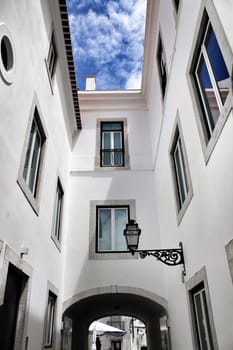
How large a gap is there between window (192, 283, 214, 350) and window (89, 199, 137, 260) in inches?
95.3

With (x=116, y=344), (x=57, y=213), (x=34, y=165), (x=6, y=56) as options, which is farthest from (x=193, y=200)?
(x=116, y=344)

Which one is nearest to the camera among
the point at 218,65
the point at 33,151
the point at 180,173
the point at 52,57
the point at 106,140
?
the point at 218,65

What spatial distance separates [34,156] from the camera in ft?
15.4

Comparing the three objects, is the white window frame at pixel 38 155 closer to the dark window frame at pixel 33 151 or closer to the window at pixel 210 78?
the dark window frame at pixel 33 151

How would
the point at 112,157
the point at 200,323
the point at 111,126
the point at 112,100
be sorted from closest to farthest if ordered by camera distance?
1. the point at 200,323
2. the point at 112,157
3. the point at 111,126
4. the point at 112,100

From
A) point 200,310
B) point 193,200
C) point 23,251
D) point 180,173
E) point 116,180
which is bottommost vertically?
point 200,310

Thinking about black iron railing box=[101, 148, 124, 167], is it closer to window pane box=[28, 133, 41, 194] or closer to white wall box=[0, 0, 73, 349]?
white wall box=[0, 0, 73, 349]

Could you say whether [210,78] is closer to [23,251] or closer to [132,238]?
[132,238]

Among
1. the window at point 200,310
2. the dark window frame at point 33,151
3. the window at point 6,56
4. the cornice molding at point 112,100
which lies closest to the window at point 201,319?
the window at point 200,310

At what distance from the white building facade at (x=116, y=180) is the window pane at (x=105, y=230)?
0.03m

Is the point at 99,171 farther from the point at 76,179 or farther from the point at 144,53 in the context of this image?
the point at 144,53

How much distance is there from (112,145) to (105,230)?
2590 mm

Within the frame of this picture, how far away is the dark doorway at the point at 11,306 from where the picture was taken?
3402 millimetres

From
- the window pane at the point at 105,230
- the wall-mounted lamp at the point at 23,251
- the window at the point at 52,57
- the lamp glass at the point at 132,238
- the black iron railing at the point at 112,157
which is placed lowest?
the wall-mounted lamp at the point at 23,251
